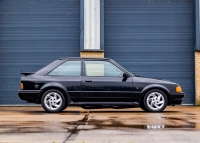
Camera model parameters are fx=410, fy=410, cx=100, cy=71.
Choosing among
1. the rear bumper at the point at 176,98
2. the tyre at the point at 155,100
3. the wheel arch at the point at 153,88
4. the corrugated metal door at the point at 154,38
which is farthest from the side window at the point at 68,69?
the corrugated metal door at the point at 154,38

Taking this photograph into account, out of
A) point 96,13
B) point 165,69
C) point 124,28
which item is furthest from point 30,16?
point 165,69

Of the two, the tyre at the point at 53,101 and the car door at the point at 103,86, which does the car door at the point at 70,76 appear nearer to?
the car door at the point at 103,86

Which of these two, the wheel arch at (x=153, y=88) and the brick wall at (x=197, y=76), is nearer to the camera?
the wheel arch at (x=153, y=88)

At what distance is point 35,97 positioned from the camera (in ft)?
35.3

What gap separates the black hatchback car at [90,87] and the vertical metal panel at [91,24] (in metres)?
4.72

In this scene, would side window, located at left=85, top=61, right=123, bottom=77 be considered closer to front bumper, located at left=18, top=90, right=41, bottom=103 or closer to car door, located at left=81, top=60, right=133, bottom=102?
car door, located at left=81, top=60, right=133, bottom=102

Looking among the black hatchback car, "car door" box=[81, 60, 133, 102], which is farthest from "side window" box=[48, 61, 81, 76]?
"car door" box=[81, 60, 133, 102]

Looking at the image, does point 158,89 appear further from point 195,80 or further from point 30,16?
point 30,16

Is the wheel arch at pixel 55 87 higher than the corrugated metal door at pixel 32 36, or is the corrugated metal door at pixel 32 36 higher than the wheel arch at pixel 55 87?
the corrugated metal door at pixel 32 36

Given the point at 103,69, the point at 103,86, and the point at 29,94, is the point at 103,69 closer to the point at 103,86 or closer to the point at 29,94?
the point at 103,86

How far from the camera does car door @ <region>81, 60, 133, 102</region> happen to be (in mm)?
10852

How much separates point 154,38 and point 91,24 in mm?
2555

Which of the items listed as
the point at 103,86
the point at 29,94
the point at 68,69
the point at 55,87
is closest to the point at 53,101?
the point at 55,87

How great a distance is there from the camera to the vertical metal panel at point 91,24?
51.8 feet
